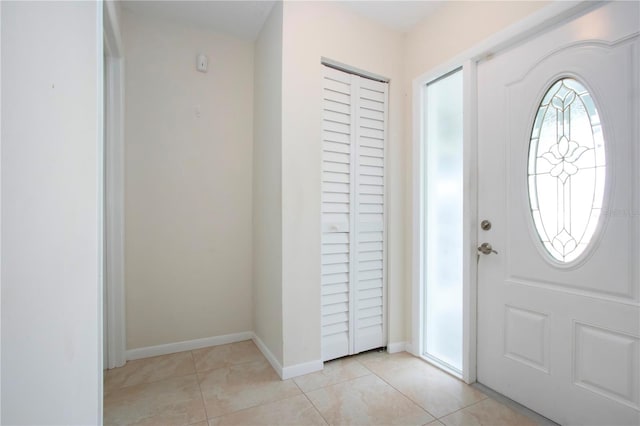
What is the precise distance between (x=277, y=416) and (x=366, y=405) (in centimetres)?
48

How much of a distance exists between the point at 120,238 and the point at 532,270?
255 cm

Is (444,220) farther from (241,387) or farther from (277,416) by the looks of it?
(241,387)

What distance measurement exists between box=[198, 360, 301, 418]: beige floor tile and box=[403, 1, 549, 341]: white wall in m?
1.07

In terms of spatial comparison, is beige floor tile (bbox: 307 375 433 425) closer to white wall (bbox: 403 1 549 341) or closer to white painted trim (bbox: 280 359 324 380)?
white painted trim (bbox: 280 359 324 380)

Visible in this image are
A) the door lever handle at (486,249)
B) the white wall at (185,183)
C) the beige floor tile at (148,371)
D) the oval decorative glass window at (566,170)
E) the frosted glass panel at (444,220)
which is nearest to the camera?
the oval decorative glass window at (566,170)

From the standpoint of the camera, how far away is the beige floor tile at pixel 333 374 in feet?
6.06

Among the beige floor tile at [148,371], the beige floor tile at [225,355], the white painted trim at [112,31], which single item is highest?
the white painted trim at [112,31]

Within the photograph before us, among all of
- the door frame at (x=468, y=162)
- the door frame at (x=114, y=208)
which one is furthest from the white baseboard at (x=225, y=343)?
the door frame at (x=468, y=162)

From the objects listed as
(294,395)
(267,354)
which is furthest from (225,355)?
(294,395)

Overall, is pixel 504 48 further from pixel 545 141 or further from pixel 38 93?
pixel 38 93

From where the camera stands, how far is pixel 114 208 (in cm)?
204

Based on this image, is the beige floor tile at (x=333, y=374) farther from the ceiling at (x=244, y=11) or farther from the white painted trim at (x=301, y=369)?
the ceiling at (x=244, y=11)

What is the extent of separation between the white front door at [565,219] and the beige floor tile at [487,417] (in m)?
0.11

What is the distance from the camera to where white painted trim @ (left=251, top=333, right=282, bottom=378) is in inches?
77.5
